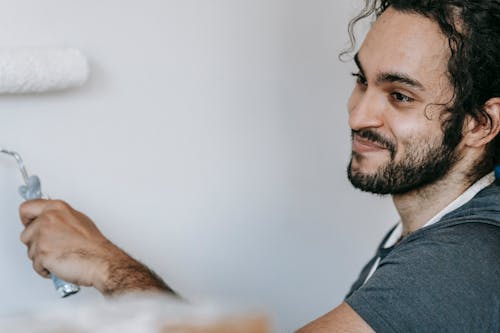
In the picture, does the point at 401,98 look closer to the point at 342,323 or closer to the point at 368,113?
the point at 368,113

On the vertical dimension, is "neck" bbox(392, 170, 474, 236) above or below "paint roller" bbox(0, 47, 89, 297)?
below

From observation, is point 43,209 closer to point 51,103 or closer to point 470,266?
point 51,103

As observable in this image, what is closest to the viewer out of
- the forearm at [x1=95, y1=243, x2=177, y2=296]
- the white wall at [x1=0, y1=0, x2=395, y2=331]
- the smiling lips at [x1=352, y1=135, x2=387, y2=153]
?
the forearm at [x1=95, y1=243, x2=177, y2=296]

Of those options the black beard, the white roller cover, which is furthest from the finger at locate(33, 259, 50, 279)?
the black beard

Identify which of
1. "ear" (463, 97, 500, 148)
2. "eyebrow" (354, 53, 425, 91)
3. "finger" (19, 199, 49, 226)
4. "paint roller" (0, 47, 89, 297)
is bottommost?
"ear" (463, 97, 500, 148)

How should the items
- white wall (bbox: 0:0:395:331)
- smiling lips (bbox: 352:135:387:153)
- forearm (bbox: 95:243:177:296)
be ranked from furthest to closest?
smiling lips (bbox: 352:135:387:153)
white wall (bbox: 0:0:395:331)
forearm (bbox: 95:243:177:296)

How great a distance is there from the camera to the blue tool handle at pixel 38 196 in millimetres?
947

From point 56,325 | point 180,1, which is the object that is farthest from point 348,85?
point 56,325

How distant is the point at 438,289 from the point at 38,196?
56 cm

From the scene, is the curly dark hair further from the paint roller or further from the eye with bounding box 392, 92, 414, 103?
the paint roller

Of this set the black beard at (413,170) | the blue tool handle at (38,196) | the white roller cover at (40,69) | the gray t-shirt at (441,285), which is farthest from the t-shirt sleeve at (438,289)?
the white roller cover at (40,69)

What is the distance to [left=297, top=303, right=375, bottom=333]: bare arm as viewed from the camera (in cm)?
93

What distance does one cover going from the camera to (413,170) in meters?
1.17

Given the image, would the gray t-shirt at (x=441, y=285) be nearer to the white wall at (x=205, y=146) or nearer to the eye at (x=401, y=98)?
the eye at (x=401, y=98)
